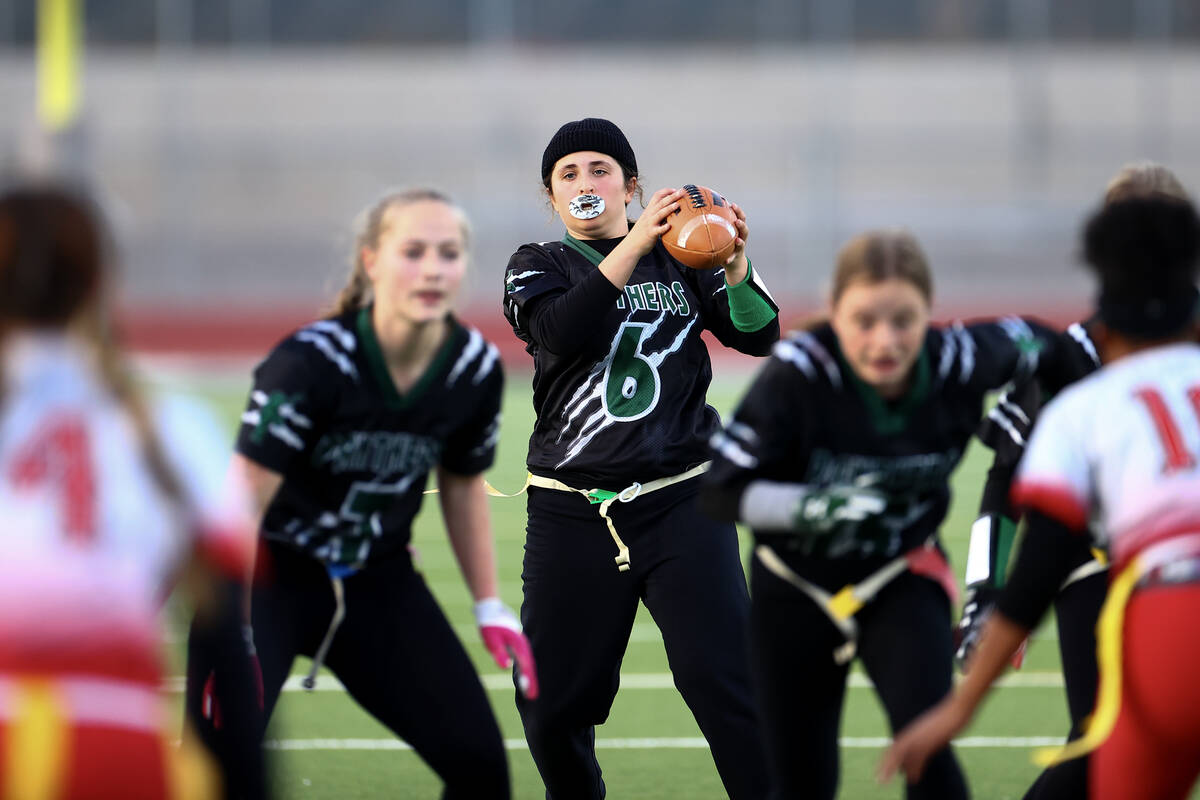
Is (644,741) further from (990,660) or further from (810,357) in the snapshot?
(990,660)

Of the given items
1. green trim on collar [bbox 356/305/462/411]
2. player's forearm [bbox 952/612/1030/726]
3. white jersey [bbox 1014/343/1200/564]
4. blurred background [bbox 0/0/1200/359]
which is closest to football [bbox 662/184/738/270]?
green trim on collar [bbox 356/305/462/411]

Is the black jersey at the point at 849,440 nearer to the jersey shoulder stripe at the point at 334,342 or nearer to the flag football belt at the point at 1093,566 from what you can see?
the flag football belt at the point at 1093,566

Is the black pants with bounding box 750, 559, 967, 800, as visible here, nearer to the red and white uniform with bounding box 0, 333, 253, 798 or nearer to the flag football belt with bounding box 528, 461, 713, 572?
the flag football belt with bounding box 528, 461, 713, 572

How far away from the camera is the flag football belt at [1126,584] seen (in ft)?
9.32

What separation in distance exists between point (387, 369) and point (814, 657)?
1.24m

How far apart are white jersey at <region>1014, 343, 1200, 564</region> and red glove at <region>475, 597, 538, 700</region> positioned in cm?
150

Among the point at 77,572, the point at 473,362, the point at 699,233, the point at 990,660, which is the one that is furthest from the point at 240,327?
the point at 77,572

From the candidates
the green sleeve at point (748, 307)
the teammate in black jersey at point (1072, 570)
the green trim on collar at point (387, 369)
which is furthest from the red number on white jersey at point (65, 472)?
the green sleeve at point (748, 307)

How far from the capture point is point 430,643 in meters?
3.96

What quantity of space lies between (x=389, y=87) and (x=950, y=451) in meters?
27.5

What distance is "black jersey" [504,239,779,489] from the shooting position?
4.59 metres

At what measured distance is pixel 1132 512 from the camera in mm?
2885

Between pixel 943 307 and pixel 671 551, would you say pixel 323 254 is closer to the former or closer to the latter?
pixel 943 307

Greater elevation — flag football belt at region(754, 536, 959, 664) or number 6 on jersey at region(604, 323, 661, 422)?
number 6 on jersey at region(604, 323, 661, 422)
